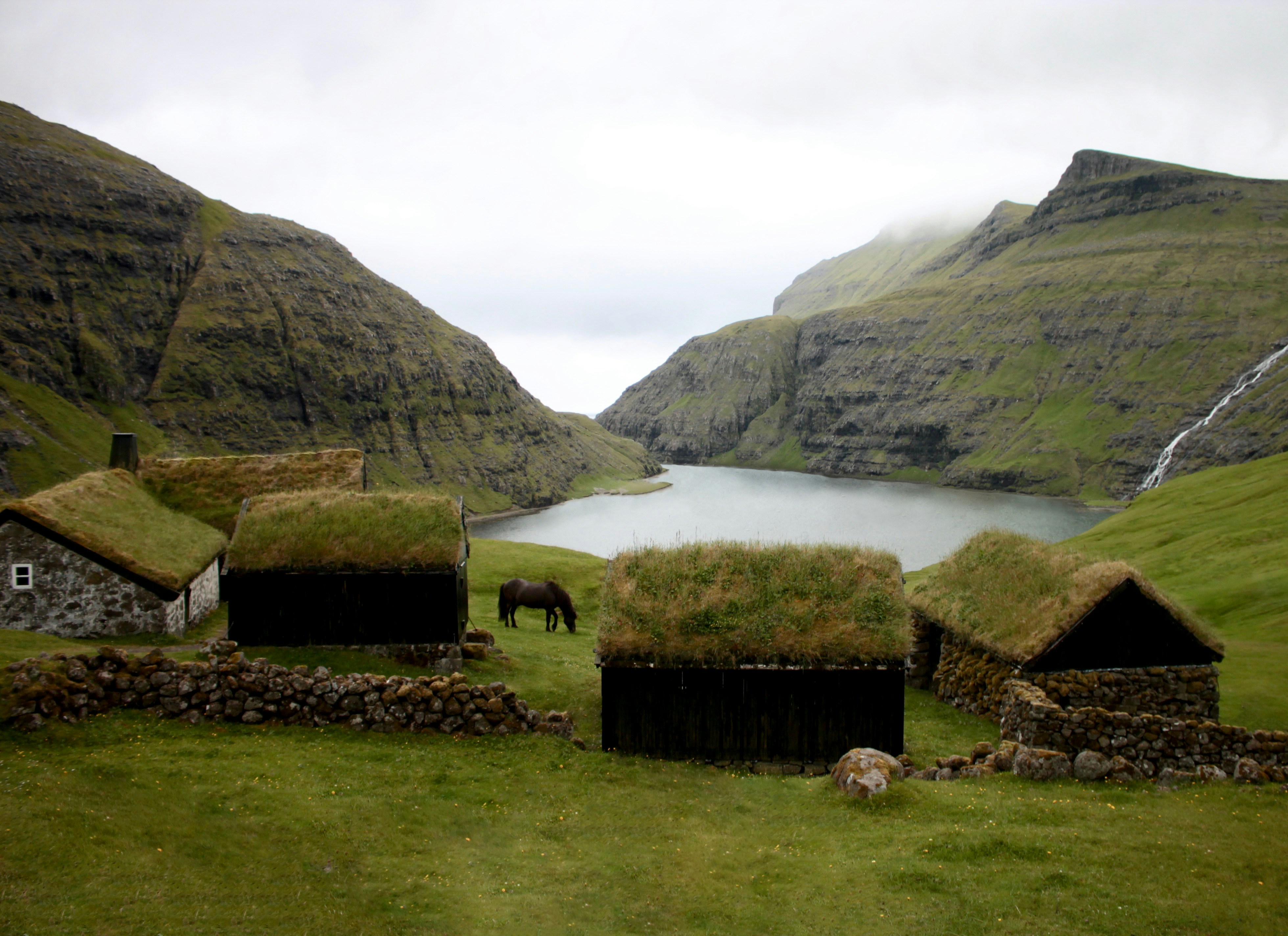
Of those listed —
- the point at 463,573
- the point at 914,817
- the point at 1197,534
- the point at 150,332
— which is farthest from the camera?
the point at 150,332

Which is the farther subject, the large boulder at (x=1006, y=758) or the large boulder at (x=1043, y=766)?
the large boulder at (x=1006, y=758)

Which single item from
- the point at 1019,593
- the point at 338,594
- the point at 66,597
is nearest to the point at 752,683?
the point at 1019,593

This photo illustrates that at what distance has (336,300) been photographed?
188625 millimetres

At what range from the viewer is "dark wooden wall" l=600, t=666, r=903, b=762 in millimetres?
23203

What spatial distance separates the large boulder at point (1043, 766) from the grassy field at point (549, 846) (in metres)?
0.43

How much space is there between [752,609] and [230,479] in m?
29.8

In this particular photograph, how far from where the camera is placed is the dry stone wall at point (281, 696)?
1995 cm

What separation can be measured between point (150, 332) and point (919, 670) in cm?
17654

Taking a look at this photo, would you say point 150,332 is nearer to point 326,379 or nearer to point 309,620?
point 326,379

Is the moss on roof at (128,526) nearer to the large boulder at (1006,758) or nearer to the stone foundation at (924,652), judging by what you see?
the large boulder at (1006,758)

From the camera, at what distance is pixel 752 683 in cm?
2330

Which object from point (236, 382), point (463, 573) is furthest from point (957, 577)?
point (236, 382)

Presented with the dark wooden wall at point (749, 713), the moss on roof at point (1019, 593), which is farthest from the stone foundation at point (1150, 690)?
the dark wooden wall at point (749, 713)

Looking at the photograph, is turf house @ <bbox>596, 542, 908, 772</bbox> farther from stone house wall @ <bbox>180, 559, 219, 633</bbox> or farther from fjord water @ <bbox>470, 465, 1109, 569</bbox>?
fjord water @ <bbox>470, 465, 1109, 569</bbox>
